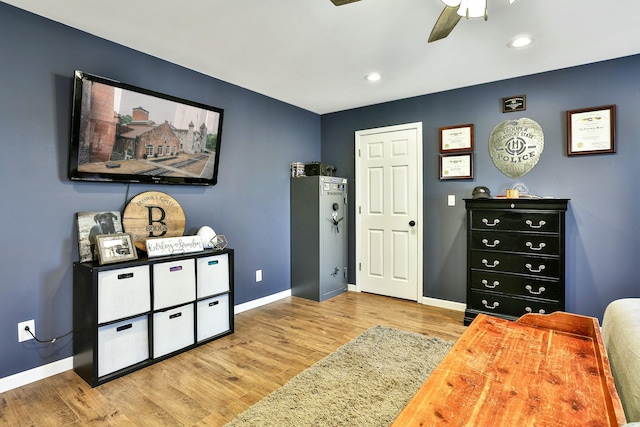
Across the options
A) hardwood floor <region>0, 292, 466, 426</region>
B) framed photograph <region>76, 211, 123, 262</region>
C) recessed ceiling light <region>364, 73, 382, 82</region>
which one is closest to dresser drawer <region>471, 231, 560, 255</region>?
hardwood floor <region>0, 292, 466, 426</region>

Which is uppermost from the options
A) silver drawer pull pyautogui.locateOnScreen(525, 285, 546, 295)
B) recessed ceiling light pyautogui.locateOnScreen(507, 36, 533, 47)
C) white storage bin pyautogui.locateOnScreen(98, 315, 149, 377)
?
recessed ceiling light pyautogui.locateOnScreen(507, 36, 533, 47)

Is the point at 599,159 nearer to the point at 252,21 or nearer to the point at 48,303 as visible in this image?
the point at 252,21

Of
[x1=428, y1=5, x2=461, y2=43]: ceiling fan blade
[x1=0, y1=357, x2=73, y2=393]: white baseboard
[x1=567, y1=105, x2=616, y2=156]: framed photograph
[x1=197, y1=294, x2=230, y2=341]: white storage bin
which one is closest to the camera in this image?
[x1=428, y1=5, x2=461, y2=43]: ceiling fan blade

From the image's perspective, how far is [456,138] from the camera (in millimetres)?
3764

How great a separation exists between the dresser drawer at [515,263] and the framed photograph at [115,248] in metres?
2.97

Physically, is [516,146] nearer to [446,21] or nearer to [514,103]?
[514,103]

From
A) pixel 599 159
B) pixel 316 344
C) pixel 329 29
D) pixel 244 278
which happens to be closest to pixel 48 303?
pixel 244 278

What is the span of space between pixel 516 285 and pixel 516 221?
22.7 inches

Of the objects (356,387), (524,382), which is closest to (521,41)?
(524,382)

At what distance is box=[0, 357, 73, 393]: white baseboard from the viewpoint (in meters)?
2.18

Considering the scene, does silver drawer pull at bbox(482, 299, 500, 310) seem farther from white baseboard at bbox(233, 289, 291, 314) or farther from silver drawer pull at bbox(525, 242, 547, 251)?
white baseboard at bbox(233, 289, 291, 314)

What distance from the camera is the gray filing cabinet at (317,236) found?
411cm

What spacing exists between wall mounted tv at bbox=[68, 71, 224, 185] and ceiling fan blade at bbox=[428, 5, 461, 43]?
81.7 inches

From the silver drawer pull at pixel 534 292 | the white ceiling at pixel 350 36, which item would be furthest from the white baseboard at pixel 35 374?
the silver drawer pull at pixel 534 292
